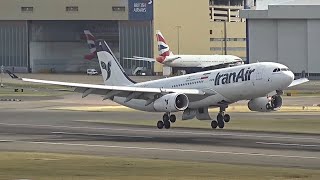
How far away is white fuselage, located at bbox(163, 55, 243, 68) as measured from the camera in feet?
578

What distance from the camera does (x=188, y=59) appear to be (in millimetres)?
180750

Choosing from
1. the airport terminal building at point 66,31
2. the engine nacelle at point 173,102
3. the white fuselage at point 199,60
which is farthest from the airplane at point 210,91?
the airport terminal building at point 66,31

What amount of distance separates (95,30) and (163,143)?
13387cm

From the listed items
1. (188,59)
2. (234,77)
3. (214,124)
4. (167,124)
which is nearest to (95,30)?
(188,59)

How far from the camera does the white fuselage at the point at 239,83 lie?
6506cm

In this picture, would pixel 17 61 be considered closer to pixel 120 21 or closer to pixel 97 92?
pixel 120 21

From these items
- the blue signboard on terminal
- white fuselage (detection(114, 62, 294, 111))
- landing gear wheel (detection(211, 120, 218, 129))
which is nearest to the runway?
landing gear wheel (detection(211, 120, 218, 129))

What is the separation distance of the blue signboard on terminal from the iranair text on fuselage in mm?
117601

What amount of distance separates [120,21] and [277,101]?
12127 centimetres

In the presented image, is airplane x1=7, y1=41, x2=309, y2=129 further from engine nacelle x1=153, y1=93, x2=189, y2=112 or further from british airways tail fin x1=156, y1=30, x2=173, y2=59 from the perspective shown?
british airways tail fin x1=156, y1=30, x2=173, y2=59

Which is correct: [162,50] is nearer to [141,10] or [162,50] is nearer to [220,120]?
[141,10]

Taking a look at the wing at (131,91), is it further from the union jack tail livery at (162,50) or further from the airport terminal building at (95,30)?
the airport terminal building at (95,30)

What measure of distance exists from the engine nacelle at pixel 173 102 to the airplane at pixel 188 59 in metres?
→ 108

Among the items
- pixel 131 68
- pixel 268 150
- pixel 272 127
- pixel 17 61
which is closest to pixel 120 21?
pixel 131 68
